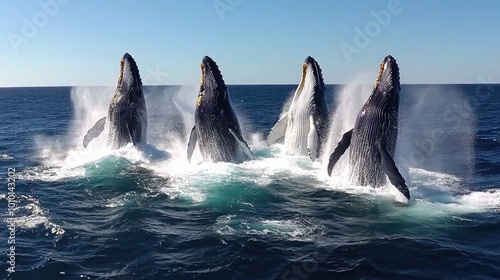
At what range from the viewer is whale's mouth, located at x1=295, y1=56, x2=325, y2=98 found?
871 inches

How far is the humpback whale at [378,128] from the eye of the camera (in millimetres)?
16516

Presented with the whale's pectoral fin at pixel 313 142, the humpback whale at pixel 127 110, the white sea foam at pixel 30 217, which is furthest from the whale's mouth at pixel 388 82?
the humpback whale at pixel 127 110

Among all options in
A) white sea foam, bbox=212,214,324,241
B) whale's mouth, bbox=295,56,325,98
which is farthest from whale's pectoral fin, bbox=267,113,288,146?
white sea foam, bbox=212,214,324,241

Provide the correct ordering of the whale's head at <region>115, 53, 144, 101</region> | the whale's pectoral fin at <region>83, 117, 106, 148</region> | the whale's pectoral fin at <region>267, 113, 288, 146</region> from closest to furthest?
1. the whale's pectoral fin at <region>267, 113, 288, 146</region>
2. the whale's head at <region>115, 53, 144, 101</region>
3. the whale's pectoral fin at <region>83, 117, 106, 148</region>

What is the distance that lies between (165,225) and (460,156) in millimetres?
21060

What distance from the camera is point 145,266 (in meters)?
11.0

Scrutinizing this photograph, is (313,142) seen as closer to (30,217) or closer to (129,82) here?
(129,82)

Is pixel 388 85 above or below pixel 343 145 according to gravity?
above

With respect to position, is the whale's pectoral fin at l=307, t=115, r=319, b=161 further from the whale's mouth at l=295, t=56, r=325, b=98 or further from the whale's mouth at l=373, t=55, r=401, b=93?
the whale's mouth at l=373, t=55, r=401, b=93

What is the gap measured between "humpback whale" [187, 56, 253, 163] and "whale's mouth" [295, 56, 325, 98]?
417 cm

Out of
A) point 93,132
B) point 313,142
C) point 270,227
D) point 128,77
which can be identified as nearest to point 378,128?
point 313,142

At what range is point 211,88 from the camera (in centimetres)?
2091

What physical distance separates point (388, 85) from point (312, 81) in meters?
6.10

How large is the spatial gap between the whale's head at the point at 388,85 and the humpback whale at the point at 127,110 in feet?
43.9
